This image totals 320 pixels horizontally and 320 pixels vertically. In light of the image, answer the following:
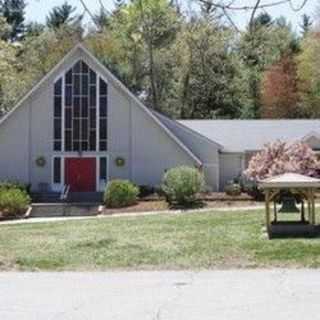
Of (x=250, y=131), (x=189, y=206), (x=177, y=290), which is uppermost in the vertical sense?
(x=250, y=131)

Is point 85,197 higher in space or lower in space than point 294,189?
lower

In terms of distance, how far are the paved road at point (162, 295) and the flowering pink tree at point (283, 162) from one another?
16.4 meters

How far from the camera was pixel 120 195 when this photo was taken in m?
38.8

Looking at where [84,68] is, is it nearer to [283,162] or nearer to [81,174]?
[81,174]

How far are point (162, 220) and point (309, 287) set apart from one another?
15751mm

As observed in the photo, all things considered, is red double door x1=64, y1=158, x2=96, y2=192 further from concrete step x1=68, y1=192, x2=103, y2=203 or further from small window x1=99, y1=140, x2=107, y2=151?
small window x1=99, y1=140, x2=107, y2=151

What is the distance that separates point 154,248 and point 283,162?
45.5 feet

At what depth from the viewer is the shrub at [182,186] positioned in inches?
1486

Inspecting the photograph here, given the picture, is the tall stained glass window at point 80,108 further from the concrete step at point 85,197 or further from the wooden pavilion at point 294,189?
the wooden pavilion at point 294,189

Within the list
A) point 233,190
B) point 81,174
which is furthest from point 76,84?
point 233,190

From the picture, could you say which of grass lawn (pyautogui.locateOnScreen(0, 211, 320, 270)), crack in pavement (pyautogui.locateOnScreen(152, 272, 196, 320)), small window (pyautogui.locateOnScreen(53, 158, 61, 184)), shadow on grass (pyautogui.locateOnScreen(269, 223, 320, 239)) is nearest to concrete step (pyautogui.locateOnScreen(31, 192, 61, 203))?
small window (pyautogui.locateOnScreen(53, 158, 61, 184))

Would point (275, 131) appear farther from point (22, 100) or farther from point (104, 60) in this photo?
point (104, 60)

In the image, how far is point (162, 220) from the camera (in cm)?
2872

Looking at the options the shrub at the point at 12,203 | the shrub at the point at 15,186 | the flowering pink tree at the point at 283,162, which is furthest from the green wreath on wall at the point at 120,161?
the flowering pink tree at the point at 283,162
